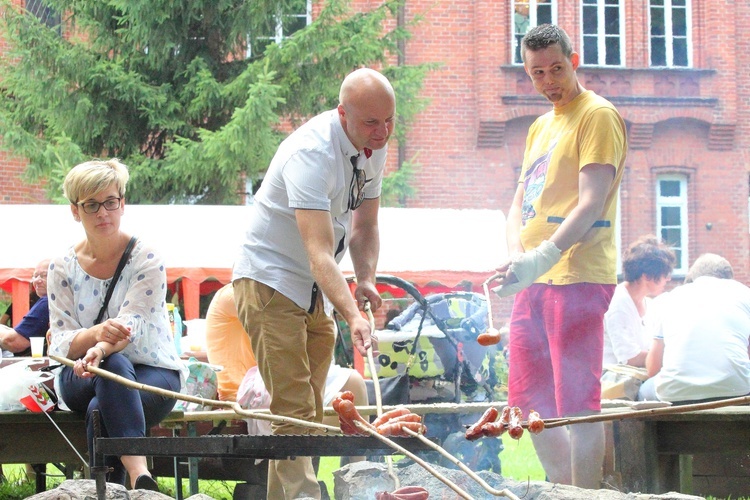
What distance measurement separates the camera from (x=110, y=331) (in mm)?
4180

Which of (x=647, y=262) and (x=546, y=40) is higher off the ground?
(x=546, y=40)

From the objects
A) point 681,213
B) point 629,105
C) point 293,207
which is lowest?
point 293,207

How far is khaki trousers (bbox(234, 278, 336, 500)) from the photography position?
4.00m

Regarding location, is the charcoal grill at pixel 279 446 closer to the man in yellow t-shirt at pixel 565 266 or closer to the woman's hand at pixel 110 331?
the woman's hand at pixel 110 331

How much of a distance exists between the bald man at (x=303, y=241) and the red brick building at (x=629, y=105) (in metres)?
15.6

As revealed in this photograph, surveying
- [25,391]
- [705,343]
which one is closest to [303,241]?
[25,391]

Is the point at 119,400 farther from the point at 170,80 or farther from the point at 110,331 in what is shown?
the point at 170,80

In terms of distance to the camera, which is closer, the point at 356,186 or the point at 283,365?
the point at 283,365

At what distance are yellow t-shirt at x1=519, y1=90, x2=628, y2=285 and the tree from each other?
39.6 feet

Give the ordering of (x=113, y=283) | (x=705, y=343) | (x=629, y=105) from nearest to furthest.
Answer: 1. (x=113, y=283)
2. (x=705, y=343)
3. (x=629, y=105)

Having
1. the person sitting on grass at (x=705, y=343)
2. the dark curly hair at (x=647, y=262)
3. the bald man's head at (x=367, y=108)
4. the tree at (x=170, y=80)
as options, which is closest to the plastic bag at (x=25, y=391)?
the bald man's head at (x=367, y=108)

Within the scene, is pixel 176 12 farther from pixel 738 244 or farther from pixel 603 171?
pixel 603 171

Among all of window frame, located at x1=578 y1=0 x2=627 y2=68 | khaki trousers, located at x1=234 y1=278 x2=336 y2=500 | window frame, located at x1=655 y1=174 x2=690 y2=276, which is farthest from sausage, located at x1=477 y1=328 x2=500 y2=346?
window frame, located at x1=578 y1=0 x2=627 y2=68

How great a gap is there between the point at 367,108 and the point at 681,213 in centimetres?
1770
